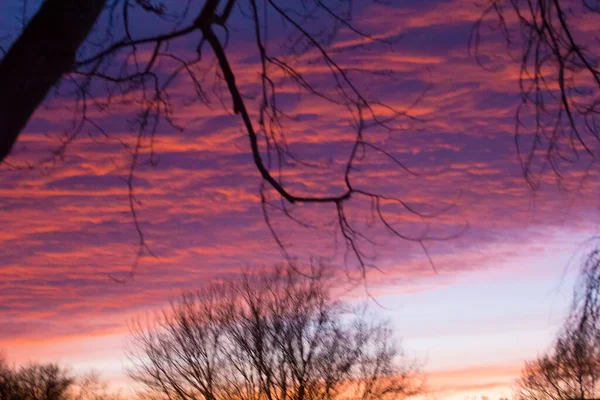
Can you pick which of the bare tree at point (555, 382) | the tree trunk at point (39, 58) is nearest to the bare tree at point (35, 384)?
the bare tree at point (555, 382)

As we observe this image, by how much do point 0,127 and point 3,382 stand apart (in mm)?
44537

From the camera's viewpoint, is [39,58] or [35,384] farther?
[35,384]

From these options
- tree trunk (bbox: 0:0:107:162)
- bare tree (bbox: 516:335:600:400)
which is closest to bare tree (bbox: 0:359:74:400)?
bare tree (bbox: 516:335:600:400)

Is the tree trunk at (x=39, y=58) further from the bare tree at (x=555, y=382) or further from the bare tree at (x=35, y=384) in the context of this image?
the bare tree at (x=35, y=384)

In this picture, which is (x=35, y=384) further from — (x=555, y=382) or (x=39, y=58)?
(x=39, y=58)

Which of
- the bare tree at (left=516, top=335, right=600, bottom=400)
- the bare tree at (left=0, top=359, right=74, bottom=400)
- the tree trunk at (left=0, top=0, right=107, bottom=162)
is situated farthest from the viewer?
the bare tree at (left=0, top=359, right=74, bottom=400)

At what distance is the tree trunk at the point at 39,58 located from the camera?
359 centimetres

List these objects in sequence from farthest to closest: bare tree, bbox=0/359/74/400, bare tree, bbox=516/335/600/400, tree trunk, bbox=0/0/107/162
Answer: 1. bare tree, bbox=0/359/74/400
2. bare tree, bbox=516/335/600/400
3. tree trunk, bbox=0/0/107/162

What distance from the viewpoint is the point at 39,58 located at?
3715 millimetres

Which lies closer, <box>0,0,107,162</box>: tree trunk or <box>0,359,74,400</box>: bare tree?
<box>0,0,107,162</box>: tree trunk

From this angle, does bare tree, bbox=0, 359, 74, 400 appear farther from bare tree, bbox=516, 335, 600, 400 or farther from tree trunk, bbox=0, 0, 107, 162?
tree trunk, bbox=0, 0, 107, 162

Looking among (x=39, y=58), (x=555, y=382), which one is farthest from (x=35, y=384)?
(x=39, y=58)

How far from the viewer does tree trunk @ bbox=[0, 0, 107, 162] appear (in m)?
3.59

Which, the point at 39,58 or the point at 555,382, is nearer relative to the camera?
the point at 39,58
